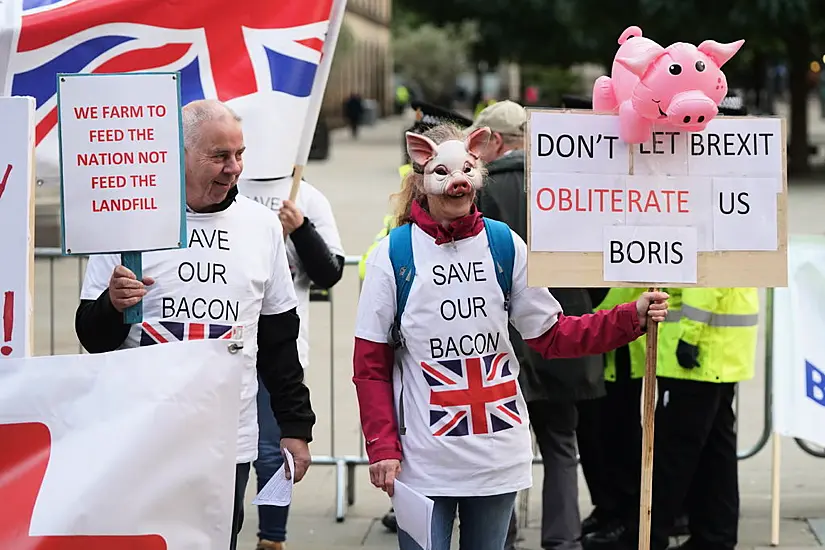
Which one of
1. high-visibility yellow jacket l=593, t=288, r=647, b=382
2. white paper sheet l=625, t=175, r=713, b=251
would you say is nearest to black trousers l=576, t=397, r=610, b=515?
high-visibility yellow jacket l=593, t=288, r=647, b=382

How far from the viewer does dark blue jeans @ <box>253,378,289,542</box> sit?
5688mm

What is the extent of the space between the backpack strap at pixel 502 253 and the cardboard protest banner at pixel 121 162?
0.92 metres

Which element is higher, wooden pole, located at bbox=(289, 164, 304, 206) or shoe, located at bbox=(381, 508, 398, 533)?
wooden pole, located at bbox=(289, 164, 304, 206)

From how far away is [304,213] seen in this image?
5750 mm

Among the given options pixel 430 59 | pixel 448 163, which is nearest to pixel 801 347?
pixel 448 163

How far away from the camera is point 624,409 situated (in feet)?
20.2

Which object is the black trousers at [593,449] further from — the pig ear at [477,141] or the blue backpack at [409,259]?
the pig ear at [477,141]

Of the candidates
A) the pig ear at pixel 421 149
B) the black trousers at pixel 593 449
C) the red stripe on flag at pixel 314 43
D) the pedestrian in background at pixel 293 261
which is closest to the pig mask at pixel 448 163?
the pig ear at pixel 421 149

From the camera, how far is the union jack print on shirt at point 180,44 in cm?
486

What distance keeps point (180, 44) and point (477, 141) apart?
157 centimetres

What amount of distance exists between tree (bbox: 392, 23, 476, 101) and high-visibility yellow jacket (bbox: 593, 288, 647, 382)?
2402 inches

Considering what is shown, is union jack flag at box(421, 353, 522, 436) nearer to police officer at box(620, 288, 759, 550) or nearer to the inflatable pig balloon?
the inflatable pig balloon

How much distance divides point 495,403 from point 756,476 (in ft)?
11.9

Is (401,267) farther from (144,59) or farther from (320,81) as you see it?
(144,59)
